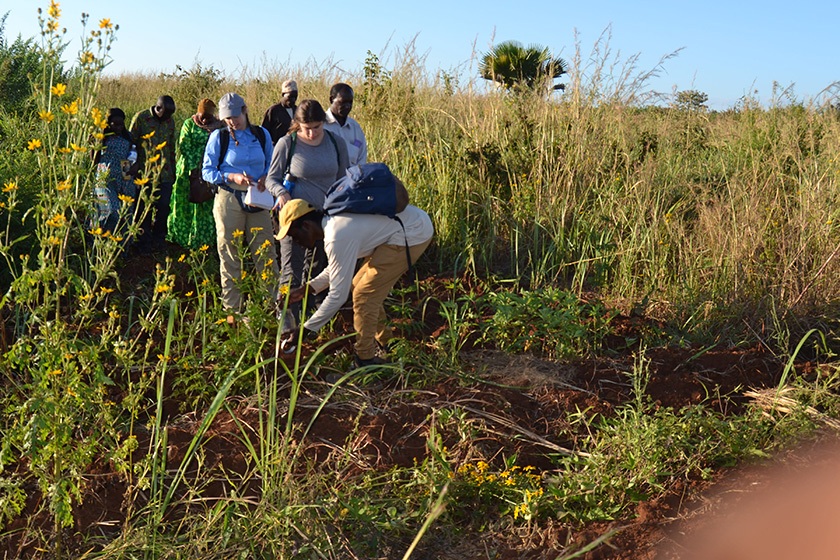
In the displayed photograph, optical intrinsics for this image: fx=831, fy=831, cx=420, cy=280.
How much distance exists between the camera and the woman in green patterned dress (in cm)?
580

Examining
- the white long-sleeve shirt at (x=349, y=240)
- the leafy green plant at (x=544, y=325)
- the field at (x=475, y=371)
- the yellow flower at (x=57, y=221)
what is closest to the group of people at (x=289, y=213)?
the white long-sleeve shirt at (x=349, y=240)

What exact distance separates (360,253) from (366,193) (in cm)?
32

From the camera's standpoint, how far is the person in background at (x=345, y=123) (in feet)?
18.4

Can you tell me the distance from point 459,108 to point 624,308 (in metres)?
2.96

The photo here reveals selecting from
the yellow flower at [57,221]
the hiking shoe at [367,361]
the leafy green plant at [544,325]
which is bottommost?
the hiking shoe at [367,361]

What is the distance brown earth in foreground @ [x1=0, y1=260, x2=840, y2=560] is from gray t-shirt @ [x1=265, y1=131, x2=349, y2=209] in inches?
49.9

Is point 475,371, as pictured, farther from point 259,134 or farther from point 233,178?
point 259,134

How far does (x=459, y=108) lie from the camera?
24.3 ft

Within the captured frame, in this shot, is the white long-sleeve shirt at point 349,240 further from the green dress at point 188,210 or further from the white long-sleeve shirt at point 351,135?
the green dress at point 188,210

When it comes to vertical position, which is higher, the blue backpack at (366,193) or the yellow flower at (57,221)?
the blue backpack at (366,193)

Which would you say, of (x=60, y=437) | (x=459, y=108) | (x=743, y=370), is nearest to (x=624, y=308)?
(x=743, y=370)

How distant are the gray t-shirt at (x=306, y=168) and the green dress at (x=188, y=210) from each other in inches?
45.8

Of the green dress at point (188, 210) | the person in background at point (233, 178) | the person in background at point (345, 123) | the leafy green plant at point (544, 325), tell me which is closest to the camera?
the leafy green plant at point (544, 325)

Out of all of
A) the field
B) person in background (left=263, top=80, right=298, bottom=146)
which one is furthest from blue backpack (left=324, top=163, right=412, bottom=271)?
person in background (left=263, top=80, right=298, bottom=146)
